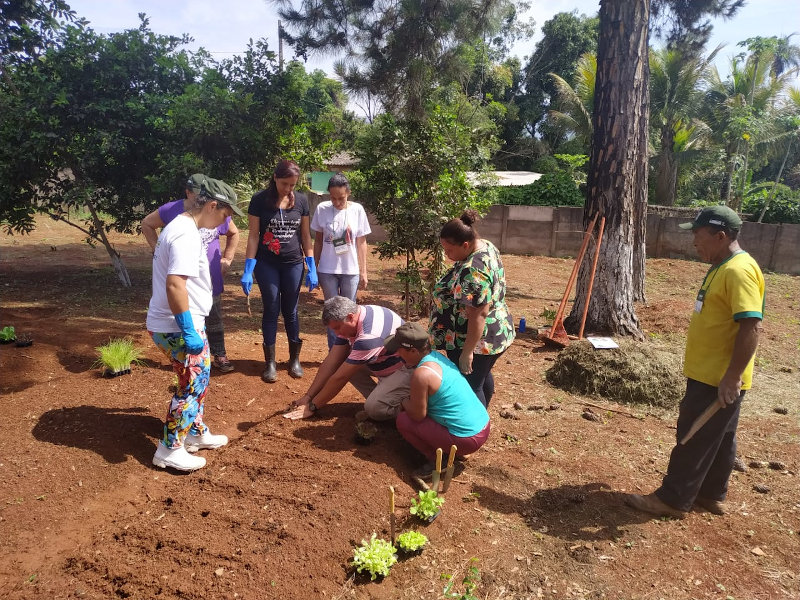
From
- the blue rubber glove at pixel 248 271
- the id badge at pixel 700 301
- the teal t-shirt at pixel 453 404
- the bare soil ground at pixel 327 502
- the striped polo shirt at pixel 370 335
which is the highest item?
the id badge at pixel 700 301

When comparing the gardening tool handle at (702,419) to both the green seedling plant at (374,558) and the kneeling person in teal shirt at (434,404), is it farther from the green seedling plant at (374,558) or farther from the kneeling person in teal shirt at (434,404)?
the green seedling plant at (374,558)

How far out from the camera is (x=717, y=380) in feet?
9.25

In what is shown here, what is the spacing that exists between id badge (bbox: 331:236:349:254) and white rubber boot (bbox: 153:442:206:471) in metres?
2.09

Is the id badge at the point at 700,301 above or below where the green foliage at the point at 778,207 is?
below

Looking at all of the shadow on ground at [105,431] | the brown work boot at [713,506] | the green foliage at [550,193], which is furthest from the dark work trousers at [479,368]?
the green foliage at [550,193]

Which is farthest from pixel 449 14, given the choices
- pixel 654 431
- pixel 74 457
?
pixel 74 457

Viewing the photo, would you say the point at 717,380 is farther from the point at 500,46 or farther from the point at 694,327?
the point at 500,46

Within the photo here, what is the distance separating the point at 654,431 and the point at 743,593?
1.78 meters

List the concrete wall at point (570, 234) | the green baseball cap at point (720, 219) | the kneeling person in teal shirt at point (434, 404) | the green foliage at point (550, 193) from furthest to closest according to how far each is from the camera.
Result: 1. the green foliage at point (550, 193)
2. the concrete wall at point (570, 234)
3. the kneeling person in teal shirt at point (434, 404)
4. the green baseball cap at point (720, 219)

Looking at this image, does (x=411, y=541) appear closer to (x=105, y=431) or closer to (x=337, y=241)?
(x=105, y=431)

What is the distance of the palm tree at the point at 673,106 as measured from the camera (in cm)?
1798

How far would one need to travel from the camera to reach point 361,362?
11.6ft

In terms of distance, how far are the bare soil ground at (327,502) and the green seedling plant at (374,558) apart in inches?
2.5

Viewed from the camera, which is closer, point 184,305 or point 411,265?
point 184,305
